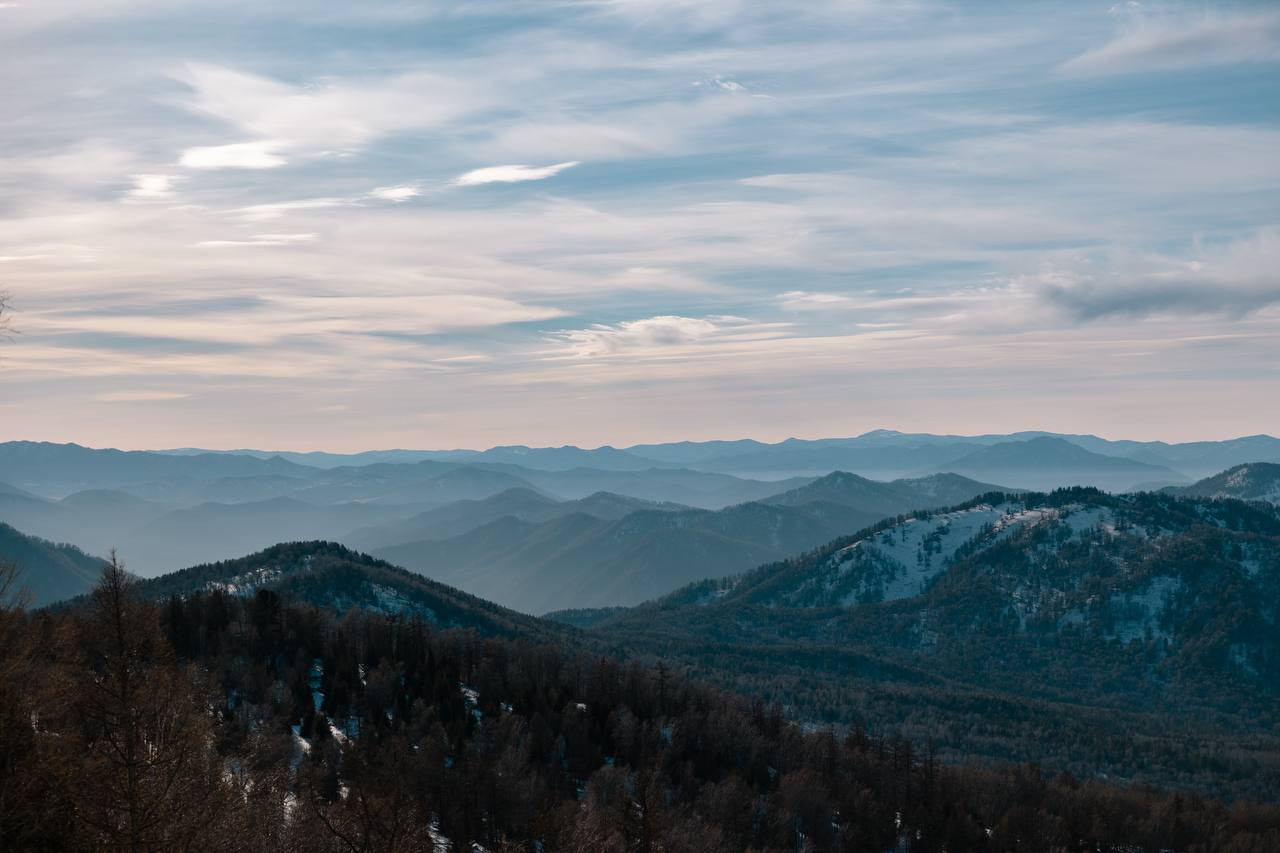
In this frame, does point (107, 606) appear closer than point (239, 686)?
Yes

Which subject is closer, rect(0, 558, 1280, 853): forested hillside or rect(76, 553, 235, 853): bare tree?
rect(76, 553, 235, 853): bare tree

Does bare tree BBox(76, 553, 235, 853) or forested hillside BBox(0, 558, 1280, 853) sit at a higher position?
bare tree BBox(76, 553, 235, 853)

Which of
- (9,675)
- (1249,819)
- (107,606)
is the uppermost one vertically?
(107,606)

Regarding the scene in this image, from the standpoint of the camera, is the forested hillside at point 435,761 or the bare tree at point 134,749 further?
the forested hillside at point 435,761

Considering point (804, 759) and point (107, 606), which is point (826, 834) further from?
point (107, 606)

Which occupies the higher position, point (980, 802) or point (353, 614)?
point (353, 614)

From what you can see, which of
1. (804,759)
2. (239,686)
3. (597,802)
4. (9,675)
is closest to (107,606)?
(9,675)

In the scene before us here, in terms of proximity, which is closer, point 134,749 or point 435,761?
point 134,749

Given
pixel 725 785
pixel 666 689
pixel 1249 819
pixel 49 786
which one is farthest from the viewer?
pixel 666 689

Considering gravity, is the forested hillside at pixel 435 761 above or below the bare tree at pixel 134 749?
below

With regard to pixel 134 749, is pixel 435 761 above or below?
below

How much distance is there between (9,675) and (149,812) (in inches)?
554

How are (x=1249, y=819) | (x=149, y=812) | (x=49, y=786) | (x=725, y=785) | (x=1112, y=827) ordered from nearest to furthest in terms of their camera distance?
1. (x=149, y=812)
2. (x=49, y=786)
3. (x=725, y=785)
4. (x=1112, y=827)
5. (x=1249, y=819)

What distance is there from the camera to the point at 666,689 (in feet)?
600
